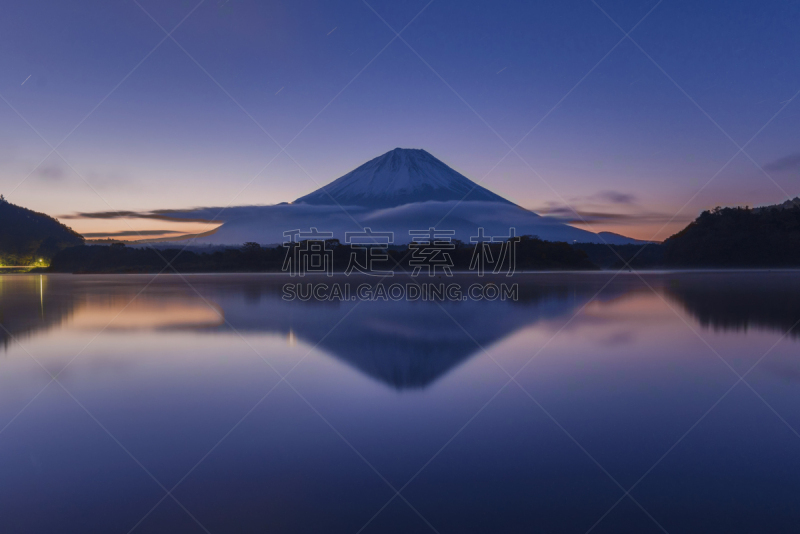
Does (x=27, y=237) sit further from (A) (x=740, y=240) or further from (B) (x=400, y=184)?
(A) (x=740, y=240)

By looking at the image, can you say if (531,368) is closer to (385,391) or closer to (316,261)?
(385,391)

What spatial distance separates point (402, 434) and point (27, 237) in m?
78.9

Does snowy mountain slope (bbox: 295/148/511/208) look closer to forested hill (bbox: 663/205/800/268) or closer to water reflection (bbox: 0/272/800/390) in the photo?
forested hill (bbox: 663/205/800/268)

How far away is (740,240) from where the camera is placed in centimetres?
3750

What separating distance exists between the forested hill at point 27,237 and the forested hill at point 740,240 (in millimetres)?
66015

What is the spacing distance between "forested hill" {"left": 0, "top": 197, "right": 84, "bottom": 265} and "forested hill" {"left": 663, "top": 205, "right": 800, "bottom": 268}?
66015 mm

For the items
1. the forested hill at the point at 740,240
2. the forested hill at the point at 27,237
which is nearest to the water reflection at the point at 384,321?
the forested hill at the point at 740,240

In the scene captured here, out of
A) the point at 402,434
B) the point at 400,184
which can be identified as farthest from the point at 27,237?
the point at 402,434

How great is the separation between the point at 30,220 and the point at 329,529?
290 feet

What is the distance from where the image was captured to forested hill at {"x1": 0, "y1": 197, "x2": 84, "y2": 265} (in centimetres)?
5534

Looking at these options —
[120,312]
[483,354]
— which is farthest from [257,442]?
[120,312]

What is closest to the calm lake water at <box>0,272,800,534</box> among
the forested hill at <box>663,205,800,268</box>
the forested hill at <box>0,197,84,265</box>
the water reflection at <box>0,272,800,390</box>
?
the water reflection at <box>0,272,800,390</box>

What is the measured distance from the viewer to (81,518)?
1862 millimetres

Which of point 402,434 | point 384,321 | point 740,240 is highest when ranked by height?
point 740,240
